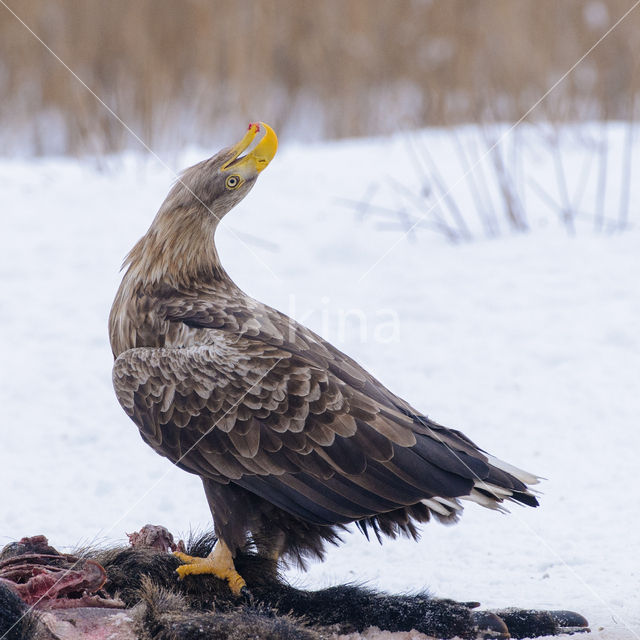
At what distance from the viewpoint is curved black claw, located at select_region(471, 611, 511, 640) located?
123 inches

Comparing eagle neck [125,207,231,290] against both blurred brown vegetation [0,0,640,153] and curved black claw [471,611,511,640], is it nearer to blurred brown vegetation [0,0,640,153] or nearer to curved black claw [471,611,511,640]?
curved black claw [471,611,511,640]

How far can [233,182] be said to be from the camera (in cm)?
364

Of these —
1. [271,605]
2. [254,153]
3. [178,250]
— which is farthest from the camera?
[178,250]

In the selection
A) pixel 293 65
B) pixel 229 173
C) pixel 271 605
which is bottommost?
pixel 271 605

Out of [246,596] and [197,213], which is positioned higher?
[197,213]

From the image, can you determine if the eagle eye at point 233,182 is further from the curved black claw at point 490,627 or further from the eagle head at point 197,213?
the curved black claw at point 490,627

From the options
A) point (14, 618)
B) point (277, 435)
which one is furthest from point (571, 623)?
point (14, 618)

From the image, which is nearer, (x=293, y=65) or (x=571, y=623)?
(x=571, y=623)

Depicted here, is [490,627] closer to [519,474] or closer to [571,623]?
[571,623]

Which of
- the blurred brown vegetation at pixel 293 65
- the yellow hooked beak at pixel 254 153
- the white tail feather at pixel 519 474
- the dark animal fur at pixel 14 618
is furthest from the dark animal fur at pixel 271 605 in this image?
the blurred brown vegetation at pixel 293 65

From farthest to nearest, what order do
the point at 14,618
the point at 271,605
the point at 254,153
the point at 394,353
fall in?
the point at 394,353
the point at 254,153
the point at 271,605
the point at 14,618

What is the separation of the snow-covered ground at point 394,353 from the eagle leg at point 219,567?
49cm

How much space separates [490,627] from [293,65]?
922 cm

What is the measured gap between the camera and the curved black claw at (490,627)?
3.13 meters
